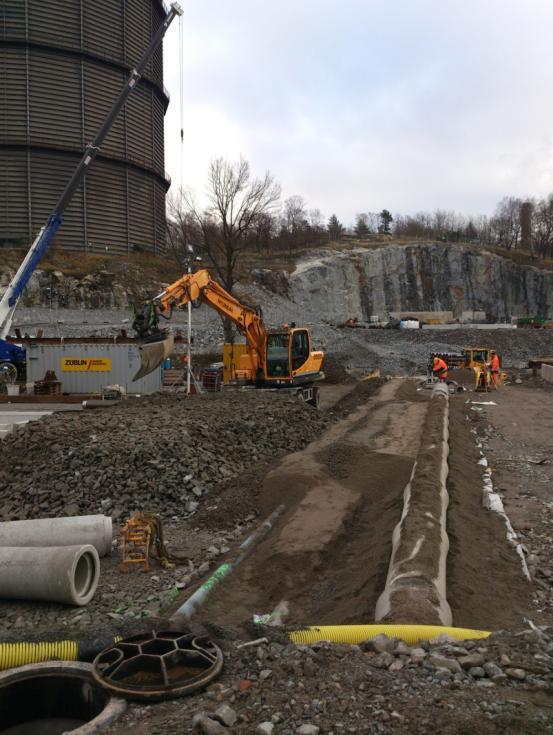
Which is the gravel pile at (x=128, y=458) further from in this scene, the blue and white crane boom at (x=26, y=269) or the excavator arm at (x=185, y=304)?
the blue and white crane boom at (x=26, y=269)

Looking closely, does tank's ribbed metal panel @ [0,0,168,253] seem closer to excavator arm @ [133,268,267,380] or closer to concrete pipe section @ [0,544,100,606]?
excavator arm @ [133,268,267,380]

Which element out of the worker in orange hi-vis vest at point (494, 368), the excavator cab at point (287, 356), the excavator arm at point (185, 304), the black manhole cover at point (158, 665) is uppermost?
the excavator arm at point (185, 304)

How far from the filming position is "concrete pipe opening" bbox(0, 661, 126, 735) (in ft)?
15.1

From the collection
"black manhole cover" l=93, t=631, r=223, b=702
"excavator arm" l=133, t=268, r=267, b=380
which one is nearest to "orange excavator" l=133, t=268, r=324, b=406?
"excavator arm" l=133, t=268, r=267, b=380

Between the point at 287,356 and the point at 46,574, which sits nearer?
the point at 46,574

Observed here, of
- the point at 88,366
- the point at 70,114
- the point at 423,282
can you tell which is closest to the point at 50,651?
the point at 88,366

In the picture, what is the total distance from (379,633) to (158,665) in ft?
5.17

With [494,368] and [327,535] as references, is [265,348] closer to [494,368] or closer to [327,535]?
[327,535]

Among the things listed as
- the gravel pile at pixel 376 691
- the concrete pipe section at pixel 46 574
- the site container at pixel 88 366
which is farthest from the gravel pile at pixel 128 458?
the site container at pixel 88 366

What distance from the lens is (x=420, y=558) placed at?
636 cm

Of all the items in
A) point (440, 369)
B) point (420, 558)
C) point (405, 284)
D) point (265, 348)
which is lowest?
point (420, 558)

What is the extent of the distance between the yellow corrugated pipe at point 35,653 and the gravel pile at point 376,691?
1.06m

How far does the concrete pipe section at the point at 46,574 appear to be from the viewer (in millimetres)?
6289

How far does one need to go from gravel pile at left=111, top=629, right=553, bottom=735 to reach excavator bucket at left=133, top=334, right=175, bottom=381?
9820mm
